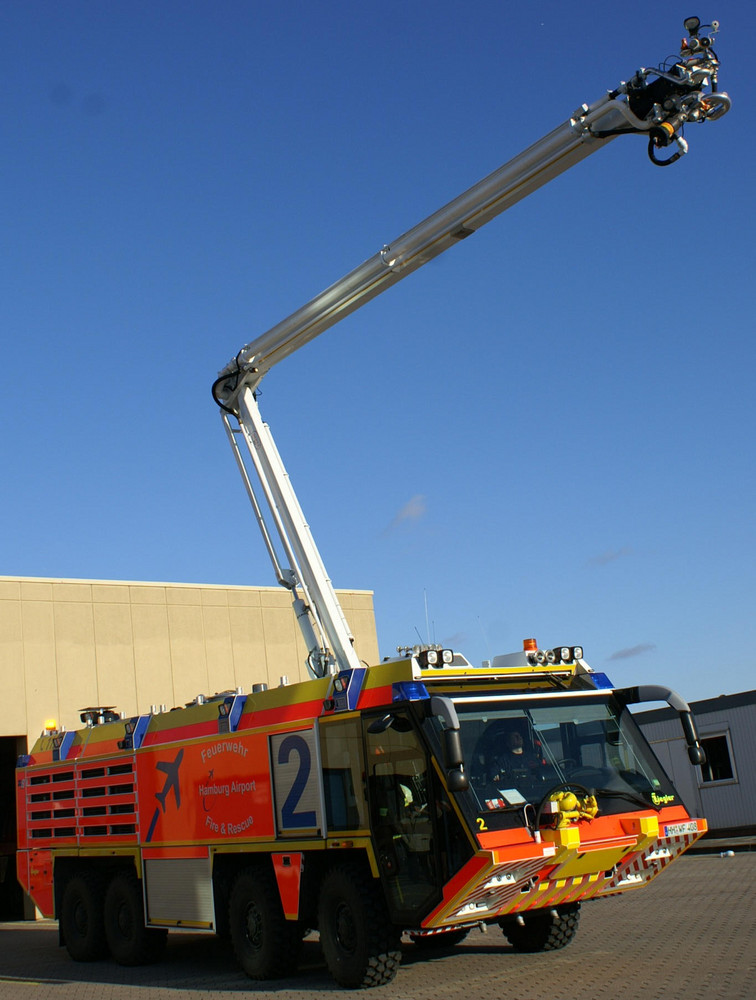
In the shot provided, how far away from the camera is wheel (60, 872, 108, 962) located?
13.4 meters

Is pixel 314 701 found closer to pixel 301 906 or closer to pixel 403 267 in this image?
pixel 301 906

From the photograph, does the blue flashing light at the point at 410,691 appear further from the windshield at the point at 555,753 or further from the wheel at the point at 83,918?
the wheel at the point at 83,918

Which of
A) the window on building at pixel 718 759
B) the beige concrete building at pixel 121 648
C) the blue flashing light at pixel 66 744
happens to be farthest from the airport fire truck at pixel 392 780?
the window on building at pixel 718 759

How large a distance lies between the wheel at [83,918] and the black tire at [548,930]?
542cm

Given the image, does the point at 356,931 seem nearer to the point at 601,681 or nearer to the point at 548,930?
the point at 548,930

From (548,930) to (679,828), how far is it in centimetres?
238

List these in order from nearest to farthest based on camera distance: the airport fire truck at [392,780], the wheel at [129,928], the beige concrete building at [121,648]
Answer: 1. the airport fire truck at [392,780]
2. the wheel at [129,928]
3. the beige concrete building at [121,648]

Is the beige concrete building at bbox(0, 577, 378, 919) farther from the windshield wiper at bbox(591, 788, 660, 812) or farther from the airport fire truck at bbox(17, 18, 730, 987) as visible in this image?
the windshield wiper at bbox(591, 788, 660, 812)

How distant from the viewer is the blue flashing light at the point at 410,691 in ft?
29.4

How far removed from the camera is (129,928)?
12.7 m

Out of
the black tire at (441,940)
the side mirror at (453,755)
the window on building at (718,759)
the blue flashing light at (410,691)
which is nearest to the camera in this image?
the side mirror at (453,755)

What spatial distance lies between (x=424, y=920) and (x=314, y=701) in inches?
92.7

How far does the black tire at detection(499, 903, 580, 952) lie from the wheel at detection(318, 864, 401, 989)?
2.22 m

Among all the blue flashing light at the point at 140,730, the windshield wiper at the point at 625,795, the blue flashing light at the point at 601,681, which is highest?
the blue flashing light at the point at 140,730
